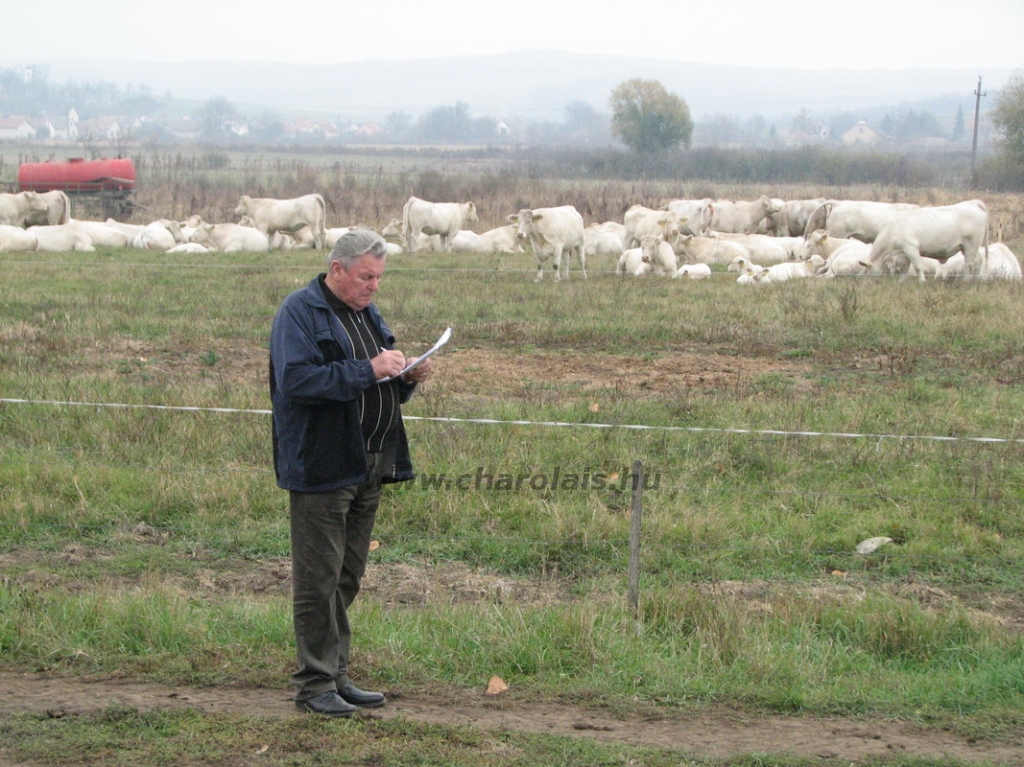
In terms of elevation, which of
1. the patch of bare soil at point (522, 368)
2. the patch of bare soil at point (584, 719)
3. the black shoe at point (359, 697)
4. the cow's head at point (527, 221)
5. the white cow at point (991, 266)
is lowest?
the patch of bare soil at point (584, 719)

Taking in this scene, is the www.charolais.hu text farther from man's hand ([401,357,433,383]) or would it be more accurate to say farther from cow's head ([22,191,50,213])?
cow's head ([22,191,50,213])

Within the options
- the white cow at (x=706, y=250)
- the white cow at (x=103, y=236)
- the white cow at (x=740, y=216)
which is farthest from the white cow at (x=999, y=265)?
the white cow at (x=103, y=236)

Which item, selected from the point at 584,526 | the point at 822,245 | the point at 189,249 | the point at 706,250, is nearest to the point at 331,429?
the point at 584,526

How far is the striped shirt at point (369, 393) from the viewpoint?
482 centimetres

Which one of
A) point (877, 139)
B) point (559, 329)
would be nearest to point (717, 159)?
point (559, 329)

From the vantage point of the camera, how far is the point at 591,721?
16.4ft

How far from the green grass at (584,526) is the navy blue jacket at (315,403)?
111 centimetres

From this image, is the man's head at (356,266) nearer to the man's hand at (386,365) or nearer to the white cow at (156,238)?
the man's hand at (386,365)

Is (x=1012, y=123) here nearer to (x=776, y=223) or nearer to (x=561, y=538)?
(x=776, y=223)

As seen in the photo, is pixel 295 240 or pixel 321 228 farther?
pixel 295 240

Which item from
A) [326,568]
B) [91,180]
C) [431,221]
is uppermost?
[91,180]

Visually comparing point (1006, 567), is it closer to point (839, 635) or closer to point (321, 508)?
point (839, 635)

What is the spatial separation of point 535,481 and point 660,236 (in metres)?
14.7

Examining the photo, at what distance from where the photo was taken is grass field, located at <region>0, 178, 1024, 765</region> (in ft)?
17.5
